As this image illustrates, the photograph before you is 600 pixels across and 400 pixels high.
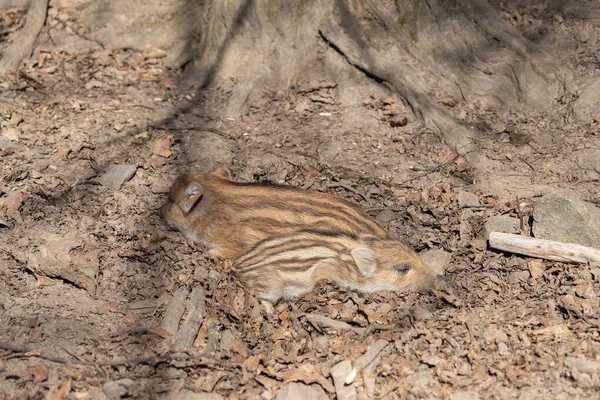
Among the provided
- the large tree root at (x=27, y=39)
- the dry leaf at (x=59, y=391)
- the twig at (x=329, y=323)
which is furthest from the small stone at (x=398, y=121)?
the large tree root at (x=27, y=39)

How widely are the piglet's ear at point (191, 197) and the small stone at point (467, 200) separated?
221cm

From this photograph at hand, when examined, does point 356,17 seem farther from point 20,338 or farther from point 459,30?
point 20,338

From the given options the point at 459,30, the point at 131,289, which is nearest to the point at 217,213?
the point at 131,289

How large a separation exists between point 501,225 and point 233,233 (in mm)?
2180

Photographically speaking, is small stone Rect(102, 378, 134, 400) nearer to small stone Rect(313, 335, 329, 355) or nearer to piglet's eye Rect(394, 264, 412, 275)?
small stone Rect(313, 335, 329, 355)

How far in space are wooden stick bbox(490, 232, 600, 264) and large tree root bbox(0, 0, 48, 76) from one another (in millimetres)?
5316

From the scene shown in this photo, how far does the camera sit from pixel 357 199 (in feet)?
21.1

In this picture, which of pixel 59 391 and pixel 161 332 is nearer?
pixel 59 391

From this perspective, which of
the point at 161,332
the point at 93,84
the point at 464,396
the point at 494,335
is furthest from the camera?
the point at 93,84

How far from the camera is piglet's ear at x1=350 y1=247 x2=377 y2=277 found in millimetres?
5734

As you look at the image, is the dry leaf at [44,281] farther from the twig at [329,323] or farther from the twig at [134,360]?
the twig at [329,323]

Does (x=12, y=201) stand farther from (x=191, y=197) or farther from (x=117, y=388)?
(x=117, y=388)

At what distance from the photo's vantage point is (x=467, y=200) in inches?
247

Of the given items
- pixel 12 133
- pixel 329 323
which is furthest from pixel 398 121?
pixel 12 133
